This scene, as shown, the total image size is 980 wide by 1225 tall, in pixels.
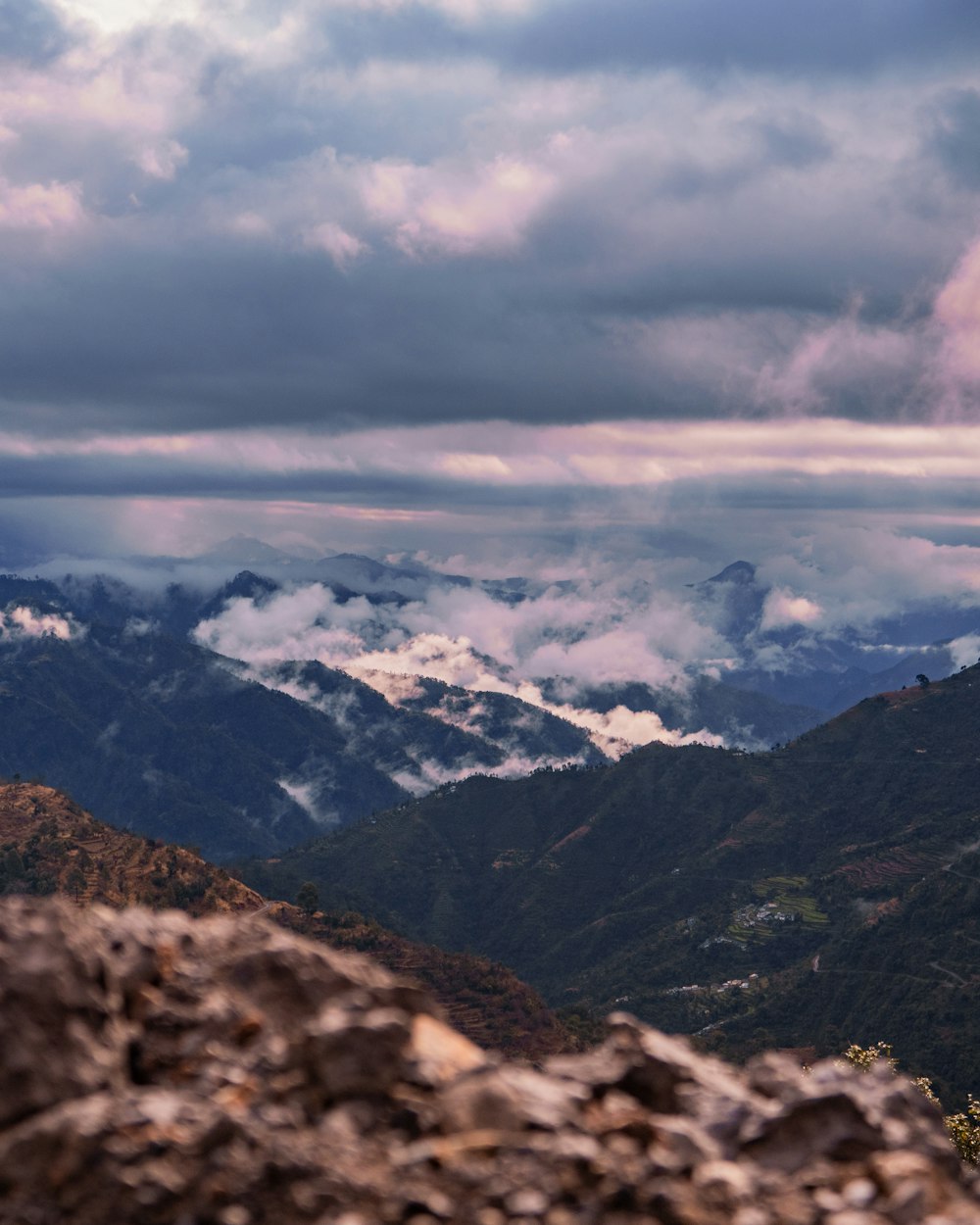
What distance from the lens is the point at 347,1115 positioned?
36094 millimetres

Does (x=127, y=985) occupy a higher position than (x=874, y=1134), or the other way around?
(x=127, y=985)

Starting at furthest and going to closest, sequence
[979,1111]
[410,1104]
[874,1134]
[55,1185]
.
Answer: [979,1111]
[874,1134]
[410,1104]
[55,1185]

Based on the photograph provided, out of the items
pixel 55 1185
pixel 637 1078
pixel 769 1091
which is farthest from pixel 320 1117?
pixel 769 1091

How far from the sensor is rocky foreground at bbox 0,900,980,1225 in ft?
112

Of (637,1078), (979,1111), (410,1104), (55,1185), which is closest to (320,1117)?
(410,1104)

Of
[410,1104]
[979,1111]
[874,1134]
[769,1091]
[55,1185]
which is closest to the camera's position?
[55,1185]

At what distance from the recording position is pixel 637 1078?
4081 cm

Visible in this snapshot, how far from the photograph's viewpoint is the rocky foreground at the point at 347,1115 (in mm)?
34031

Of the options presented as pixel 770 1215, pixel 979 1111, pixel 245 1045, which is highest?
pixel 245 1045

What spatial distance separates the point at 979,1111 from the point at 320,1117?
80989 mm

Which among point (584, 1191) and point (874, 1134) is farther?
point (874, 1134)

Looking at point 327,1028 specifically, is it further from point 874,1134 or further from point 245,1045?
point 874,1134

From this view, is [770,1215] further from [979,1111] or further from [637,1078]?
[979,1111]

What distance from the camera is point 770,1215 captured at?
3531 cm
